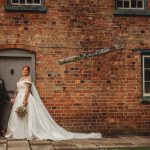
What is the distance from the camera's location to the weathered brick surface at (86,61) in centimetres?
1357

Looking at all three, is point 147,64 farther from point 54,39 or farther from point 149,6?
point 54,39

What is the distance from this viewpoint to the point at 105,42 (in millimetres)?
14016

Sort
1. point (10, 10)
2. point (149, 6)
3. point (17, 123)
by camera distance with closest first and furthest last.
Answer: point (17, 123), point (10, 10), point (149, 6)

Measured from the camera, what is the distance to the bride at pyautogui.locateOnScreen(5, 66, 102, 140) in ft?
41.1

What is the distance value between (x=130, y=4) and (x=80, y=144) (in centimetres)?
517

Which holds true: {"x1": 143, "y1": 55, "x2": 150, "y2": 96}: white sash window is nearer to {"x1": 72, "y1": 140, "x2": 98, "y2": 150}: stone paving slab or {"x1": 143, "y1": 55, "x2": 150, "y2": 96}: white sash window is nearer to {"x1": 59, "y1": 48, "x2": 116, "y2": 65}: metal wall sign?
{"x1": 59, "y1": 48, "x2": 116, "y2": 65}: metal wall sign

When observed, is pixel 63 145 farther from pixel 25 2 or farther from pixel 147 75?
pixel 25 2

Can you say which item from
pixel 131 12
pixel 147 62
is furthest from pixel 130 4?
pixel 147 62

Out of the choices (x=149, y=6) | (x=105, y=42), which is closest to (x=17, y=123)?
(x=105, y=42)

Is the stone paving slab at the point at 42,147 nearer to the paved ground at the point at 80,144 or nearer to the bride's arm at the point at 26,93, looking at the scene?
the paved ground at the point at 80,144

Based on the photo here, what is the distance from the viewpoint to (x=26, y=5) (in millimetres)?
13656

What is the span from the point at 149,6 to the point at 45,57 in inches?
143

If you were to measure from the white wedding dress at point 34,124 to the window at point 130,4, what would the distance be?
378 centimetres

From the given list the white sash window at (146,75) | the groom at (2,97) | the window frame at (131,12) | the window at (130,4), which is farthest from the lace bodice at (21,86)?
the window at (130,4)
